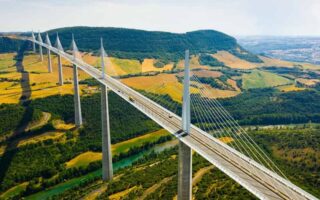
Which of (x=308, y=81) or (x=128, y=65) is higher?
(x=128, y=65)

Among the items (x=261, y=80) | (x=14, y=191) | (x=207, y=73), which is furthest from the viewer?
(x=261, y=80)

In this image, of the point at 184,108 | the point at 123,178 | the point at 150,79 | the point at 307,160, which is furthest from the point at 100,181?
the point at 150,79

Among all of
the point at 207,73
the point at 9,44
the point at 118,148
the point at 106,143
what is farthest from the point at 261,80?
the point at 9,44

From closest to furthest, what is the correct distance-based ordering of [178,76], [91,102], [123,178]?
[123,178]
[91,102]
[178,76]

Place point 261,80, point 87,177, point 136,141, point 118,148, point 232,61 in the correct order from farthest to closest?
1. point 232,61
2. point 261,80
3. point 136,141
4. point 118,148
5. point 87,177

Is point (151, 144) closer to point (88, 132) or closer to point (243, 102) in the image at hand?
point (88, 132)

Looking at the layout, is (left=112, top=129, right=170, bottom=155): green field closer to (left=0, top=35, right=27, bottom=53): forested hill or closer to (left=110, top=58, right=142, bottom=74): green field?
(left=110, top=58, right=142, bottom=74): green field

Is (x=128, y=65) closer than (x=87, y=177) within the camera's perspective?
No

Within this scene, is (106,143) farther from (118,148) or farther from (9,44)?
(9,44)
